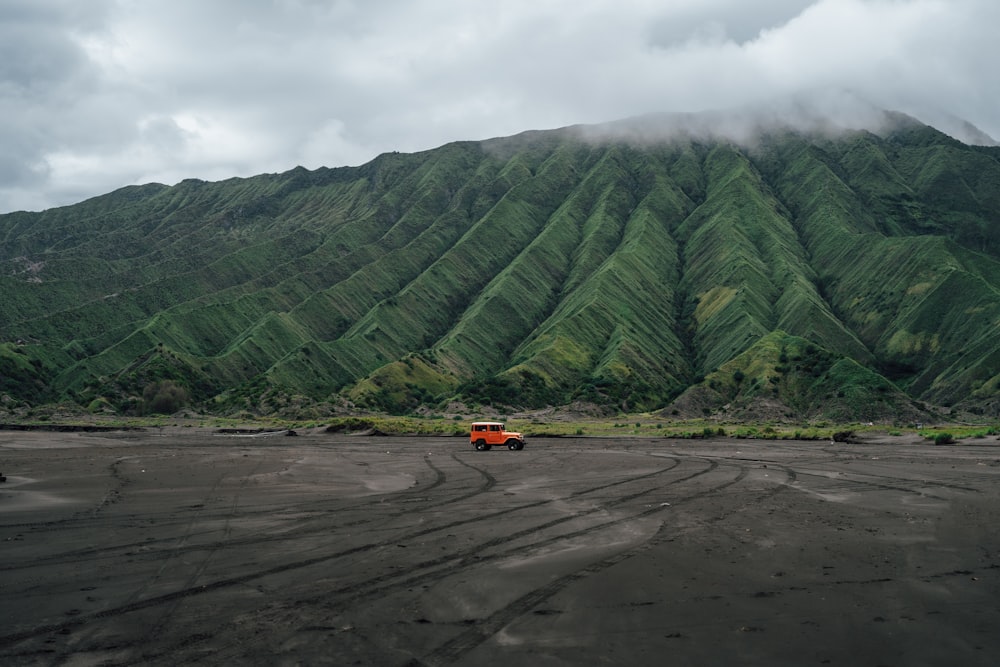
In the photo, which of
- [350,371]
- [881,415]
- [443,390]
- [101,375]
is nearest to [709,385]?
[881,415]

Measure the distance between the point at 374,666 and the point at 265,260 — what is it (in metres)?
183

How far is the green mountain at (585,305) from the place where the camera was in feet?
354

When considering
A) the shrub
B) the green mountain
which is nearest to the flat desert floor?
the green mountain

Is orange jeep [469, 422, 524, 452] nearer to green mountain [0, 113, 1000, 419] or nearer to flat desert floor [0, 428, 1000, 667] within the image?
flat desert floor [0, 428, 1000, 667]

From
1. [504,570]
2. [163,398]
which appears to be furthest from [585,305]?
[504,570]

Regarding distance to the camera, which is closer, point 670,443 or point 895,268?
point 670,443

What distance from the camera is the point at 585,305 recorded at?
5305 inches

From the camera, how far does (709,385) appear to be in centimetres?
10181

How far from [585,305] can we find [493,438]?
81.4 m

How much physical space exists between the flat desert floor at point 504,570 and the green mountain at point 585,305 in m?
67.1

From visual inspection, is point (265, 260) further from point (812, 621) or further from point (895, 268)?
point (812, 621)

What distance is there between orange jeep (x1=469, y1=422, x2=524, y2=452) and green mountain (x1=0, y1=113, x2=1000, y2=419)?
1867 inches

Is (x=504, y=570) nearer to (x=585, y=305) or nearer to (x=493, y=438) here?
(x=493, y=438)

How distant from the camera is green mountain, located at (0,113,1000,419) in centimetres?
10781
